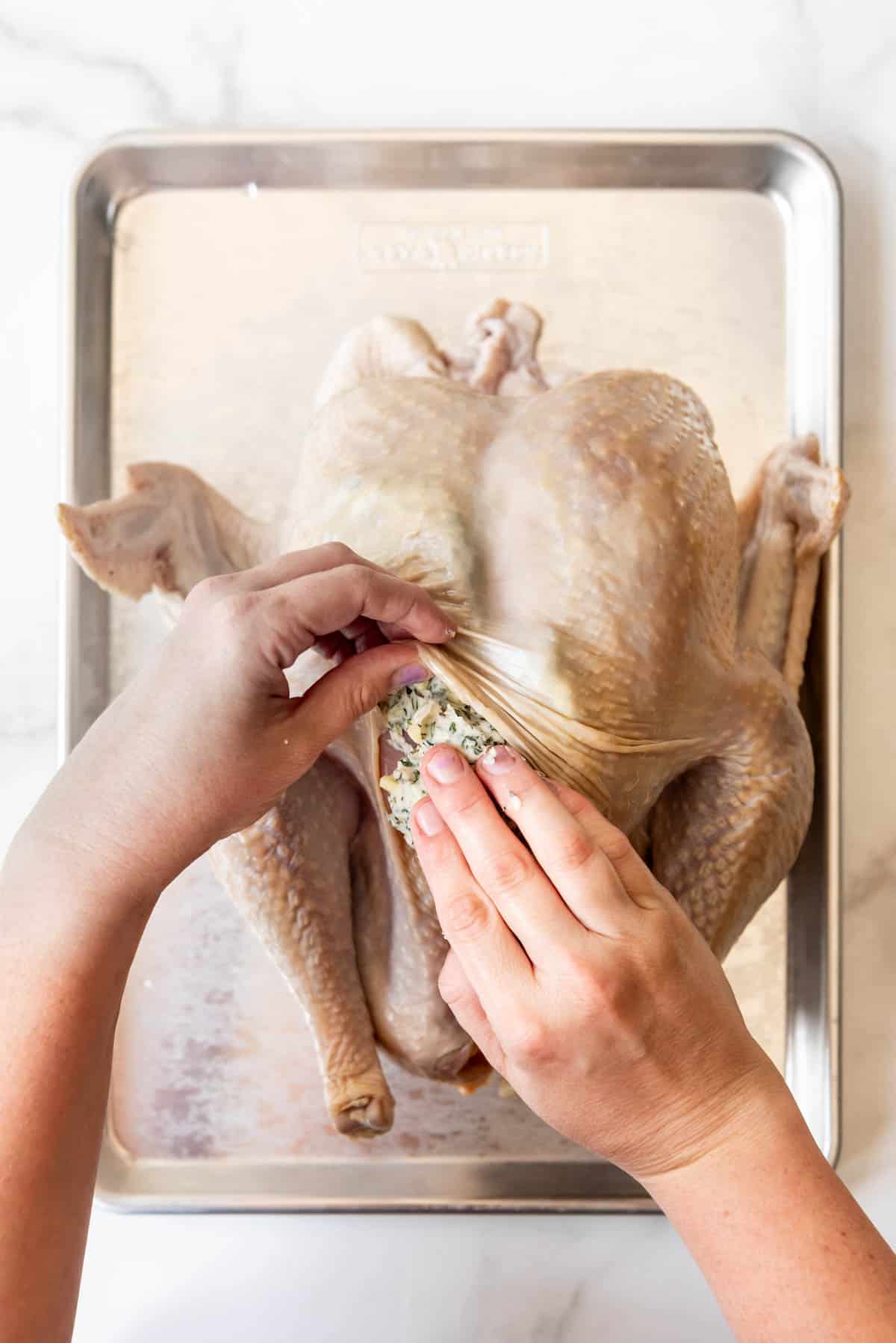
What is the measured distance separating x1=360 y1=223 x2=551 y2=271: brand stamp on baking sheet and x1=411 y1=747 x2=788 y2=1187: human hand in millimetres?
673

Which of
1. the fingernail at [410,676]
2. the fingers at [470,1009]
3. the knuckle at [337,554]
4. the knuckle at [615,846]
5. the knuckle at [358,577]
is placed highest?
the knuckle at [337,554]

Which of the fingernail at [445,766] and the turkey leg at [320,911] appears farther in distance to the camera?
the turkey leg at [320,911]

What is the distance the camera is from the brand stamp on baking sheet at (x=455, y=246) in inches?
46.9

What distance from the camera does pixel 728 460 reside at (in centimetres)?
117

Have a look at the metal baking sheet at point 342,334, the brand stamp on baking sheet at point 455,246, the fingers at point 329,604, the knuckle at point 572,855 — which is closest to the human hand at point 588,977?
the knuckle at point 572,855

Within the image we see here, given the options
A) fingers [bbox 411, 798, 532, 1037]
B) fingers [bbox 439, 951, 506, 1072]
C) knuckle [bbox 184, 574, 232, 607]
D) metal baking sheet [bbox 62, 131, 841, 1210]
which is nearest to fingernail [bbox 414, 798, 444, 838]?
fingers [bbox 411, 798, 532, 1037]

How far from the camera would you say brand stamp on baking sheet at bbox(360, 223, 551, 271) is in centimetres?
119

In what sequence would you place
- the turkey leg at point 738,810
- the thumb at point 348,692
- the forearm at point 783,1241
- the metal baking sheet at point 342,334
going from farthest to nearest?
the metal baking sheet at point 342,334 → the turkey leg at point 738,810 → the thumb at point 348,692 → the forearm at point 783,1241

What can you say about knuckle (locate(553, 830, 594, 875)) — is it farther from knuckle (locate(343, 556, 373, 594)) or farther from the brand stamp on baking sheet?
the brand stamp on baking sheet

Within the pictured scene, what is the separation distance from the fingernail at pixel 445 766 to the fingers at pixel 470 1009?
5.7 inches

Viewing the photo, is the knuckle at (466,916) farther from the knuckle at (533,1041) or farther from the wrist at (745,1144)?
the wrist at (745,1144)

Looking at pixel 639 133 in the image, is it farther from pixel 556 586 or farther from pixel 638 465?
pixel 556 586

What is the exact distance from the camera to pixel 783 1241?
686 millimetres

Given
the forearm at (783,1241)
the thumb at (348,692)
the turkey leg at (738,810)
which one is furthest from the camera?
the turkey leg at (738,810)
